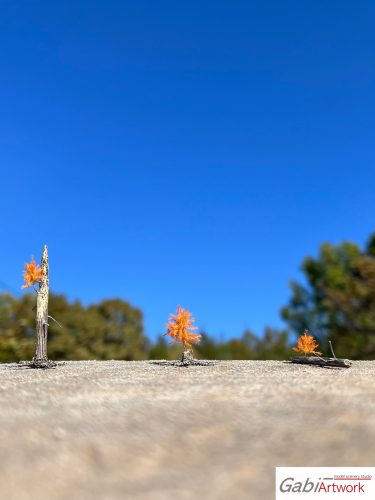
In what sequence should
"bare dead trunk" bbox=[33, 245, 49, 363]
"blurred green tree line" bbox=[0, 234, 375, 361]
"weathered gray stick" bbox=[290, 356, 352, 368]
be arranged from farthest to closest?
"blurred green tree line" bbox=[0, 234, 375, 361], "bare dead trunk" bbox=[33, 245, 49, 363], "weathered gray stick" bbox=[290, 356, 352, 368]

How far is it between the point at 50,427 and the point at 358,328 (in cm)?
3440

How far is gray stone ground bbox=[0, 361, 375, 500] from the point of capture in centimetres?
689

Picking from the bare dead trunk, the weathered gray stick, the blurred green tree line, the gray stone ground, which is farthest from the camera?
the blurred green tree line

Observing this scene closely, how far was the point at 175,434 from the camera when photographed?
840 cm

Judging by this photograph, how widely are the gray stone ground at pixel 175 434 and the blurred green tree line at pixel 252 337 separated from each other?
23804mm

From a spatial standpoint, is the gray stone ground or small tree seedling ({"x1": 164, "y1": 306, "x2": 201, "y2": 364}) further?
small tree seedling ({"x1": 164, "y1": 306, "x2": 201, "y2": 364})

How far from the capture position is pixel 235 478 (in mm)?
6941

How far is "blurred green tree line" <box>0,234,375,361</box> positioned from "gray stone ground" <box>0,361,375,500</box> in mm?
23804

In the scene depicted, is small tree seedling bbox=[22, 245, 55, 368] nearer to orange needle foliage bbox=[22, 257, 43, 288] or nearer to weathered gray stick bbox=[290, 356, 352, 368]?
orange needle foliage bbox=[22, 257, 43, 288]

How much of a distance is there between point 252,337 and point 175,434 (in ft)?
139

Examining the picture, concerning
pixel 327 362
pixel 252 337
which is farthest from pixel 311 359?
pixel 252 337

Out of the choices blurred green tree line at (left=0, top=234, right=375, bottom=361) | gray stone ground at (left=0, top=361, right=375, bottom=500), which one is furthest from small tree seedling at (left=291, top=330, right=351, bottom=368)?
blurred green tree line at (left=0, top=234, right=375, bottom=361)

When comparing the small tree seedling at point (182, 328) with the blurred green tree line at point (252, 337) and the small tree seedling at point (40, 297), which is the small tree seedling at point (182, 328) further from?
the blurred green tree line at point (252, 337)

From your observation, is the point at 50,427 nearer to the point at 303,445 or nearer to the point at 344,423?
the point at 303,445
